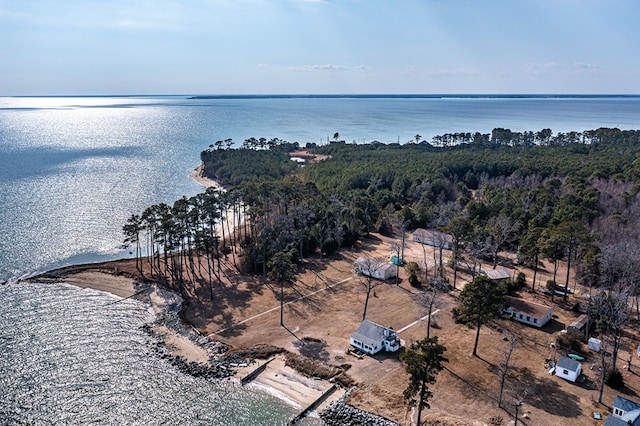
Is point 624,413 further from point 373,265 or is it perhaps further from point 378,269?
point 373,265

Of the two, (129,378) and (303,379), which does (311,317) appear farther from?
(129,378)

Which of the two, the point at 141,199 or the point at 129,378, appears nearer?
the point at 129,378

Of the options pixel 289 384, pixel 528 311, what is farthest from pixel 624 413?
pixel 289 384

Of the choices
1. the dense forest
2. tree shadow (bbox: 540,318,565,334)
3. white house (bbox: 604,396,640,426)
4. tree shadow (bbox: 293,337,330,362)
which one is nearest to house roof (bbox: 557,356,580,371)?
white house (bbox: 604,396,640,426)

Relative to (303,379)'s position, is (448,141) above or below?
above

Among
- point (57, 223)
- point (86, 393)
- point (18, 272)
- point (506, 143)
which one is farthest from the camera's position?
point (506, 143)

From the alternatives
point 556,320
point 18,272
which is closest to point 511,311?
point 556,320

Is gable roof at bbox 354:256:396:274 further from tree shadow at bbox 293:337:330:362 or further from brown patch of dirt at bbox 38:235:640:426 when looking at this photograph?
tree shadow at bbox 293:337:330:362
